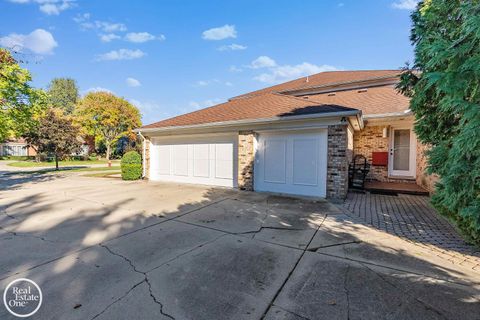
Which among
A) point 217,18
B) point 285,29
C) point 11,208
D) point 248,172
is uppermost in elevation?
point 217,18

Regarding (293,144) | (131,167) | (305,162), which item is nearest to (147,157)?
(131,167)

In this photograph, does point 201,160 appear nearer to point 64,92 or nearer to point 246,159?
point 246,159

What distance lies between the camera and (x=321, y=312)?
204cm

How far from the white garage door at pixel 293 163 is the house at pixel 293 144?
0.10ft

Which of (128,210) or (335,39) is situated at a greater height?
(335,39)

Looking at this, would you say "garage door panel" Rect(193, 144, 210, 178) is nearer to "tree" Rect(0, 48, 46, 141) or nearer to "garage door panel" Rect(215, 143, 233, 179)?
"garage door panel" Rect(215, 143, 233, 179)

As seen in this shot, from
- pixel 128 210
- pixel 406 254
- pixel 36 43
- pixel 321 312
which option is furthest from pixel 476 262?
pixel 36 43

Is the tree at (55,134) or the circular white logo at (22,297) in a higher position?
the tree at (55,134)

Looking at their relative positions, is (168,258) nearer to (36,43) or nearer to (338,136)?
(338,136)

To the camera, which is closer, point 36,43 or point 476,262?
point 476,262

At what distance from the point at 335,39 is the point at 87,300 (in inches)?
478

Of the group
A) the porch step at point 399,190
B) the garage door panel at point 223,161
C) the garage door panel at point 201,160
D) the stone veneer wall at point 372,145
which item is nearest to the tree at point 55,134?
the garage door panel at point 201,160

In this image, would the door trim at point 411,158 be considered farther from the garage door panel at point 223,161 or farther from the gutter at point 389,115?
the garage door panel at point 223,161

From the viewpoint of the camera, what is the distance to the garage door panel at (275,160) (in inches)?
298
